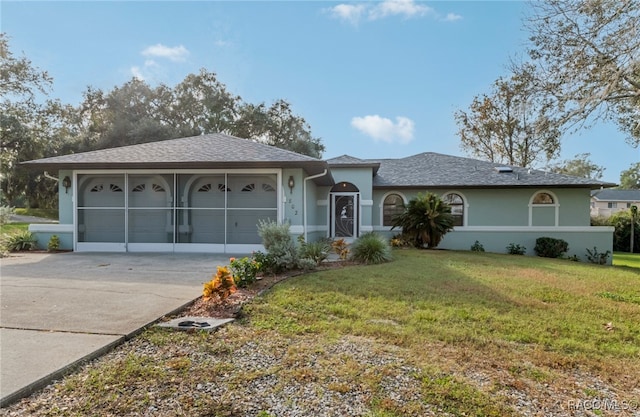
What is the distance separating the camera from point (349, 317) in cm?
485

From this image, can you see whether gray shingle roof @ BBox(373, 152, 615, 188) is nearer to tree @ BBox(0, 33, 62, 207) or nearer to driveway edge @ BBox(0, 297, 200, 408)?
driveway edge @ BBox(0, 297, 200, 408)

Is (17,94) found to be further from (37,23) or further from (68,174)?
(68,174)

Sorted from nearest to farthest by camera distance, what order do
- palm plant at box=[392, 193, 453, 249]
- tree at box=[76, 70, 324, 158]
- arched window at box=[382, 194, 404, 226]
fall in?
1. palm plant at box=[392, 193, 453, 249]
2. arched window at box=[382, 194, 404, 226]
3. tree at box=[76, 70, 324, 158]

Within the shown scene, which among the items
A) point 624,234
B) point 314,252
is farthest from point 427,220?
point 624,234

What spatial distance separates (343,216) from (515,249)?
7239 millimetres

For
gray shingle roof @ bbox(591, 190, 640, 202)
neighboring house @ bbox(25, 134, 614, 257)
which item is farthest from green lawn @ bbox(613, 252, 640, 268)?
gray shingle roof @ bbox(591, 190, 640, 202)

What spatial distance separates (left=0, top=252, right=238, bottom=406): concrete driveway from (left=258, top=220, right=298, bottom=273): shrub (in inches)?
55.5

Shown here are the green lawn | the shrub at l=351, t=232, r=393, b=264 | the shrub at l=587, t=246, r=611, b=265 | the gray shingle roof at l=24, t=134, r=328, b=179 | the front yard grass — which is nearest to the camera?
the front yard grass

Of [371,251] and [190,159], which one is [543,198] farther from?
[190,159]

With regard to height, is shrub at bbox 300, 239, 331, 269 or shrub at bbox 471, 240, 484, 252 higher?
shrub at bbox 300, 239, 331, 269

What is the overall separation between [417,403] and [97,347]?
3.03 metres

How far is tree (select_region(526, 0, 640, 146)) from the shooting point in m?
7.36

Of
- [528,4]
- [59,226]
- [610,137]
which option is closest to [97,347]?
[59,226]

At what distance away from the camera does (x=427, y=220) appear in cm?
1296
